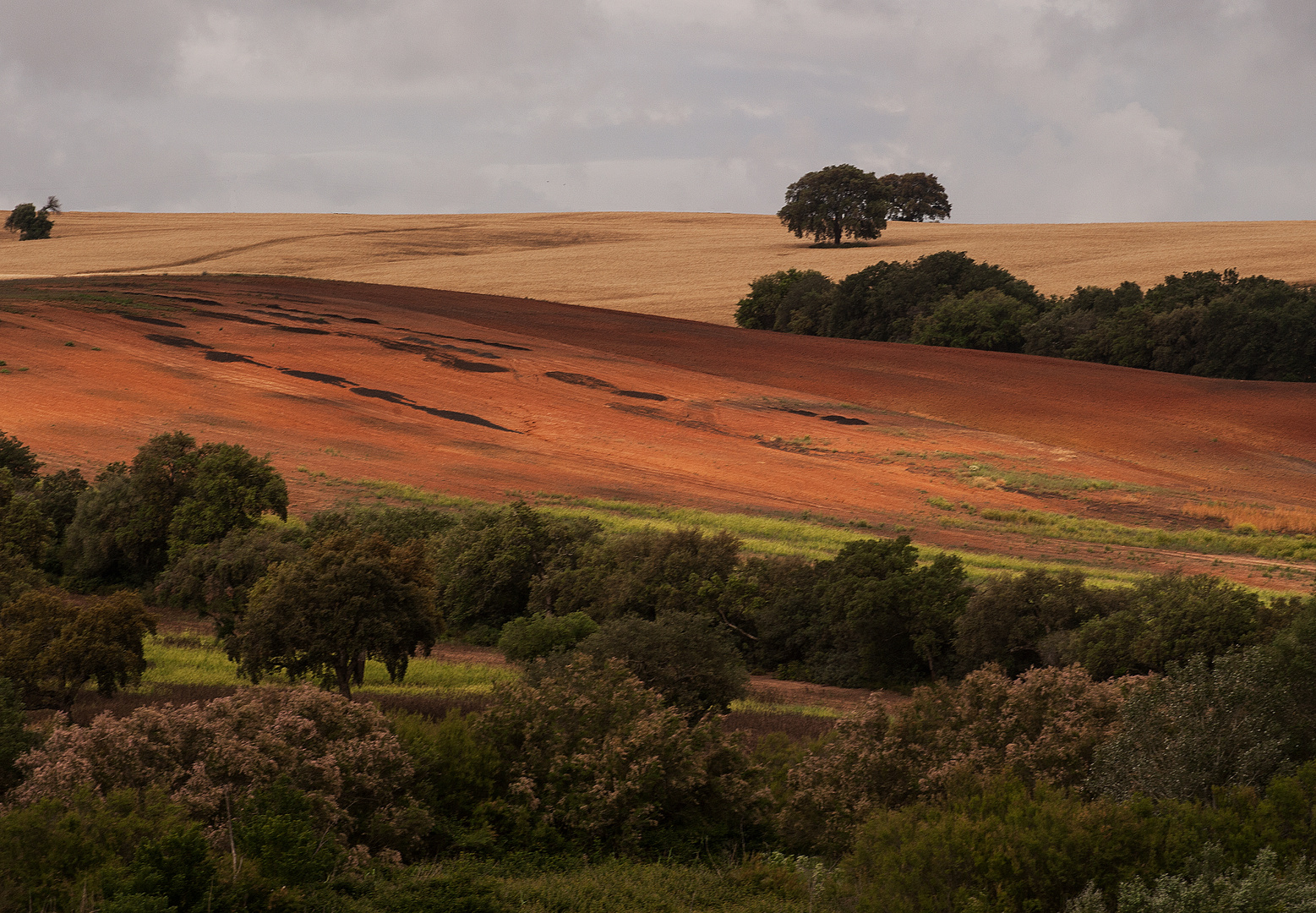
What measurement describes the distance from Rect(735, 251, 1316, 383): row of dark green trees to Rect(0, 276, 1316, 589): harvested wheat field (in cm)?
488

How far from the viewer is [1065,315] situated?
272 ft

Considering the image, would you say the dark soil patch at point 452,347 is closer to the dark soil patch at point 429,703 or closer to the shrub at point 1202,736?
the dark soil patch at point 429,703

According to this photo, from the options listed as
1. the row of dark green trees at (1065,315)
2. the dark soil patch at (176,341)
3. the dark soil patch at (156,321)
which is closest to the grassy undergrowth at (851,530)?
the dark soil patch at (176,341)

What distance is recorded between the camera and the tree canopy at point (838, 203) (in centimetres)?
12138

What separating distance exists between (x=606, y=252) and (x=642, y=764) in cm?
10555

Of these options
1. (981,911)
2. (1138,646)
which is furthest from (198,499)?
(981,911)

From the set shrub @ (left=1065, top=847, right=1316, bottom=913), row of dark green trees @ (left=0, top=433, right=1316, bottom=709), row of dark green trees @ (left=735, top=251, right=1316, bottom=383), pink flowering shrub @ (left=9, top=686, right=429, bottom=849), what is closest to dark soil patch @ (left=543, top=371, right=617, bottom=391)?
row of dark green trees @ (left=0, top=433, right=1316, bottom=709)

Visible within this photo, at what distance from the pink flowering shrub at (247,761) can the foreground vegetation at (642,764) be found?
52 mm

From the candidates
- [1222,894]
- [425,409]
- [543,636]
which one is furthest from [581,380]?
[1222,894]

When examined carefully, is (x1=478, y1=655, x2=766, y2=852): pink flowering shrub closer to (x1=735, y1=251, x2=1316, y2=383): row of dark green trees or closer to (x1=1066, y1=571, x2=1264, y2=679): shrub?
(x1=1066, y1=571, x2=1264, y2=679): shrub

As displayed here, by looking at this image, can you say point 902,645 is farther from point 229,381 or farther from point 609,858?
point 229,381

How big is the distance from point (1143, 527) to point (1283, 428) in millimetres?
18663

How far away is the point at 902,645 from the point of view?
3772 cm

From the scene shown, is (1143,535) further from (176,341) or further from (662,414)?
(176,341)
